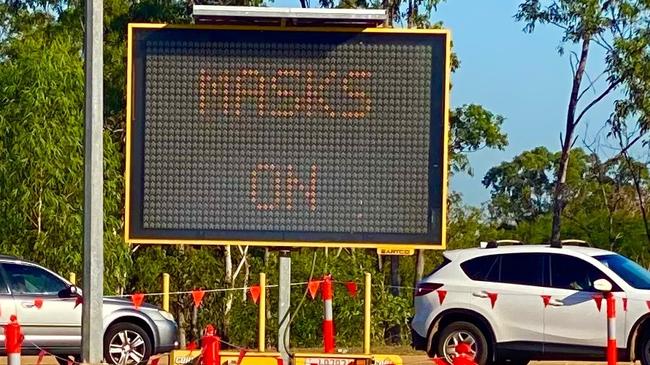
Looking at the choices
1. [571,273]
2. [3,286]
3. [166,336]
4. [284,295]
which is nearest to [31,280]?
[3,286]

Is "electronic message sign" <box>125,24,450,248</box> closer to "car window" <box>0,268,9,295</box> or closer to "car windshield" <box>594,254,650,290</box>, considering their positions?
"car windshield" <box>594,254,650,290</box>

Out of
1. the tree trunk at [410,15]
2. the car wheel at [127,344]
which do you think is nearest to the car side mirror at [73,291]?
the car wheel at [127,344]

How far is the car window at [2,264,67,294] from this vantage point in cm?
1738

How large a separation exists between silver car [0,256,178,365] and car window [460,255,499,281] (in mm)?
4185

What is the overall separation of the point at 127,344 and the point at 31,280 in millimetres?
1502

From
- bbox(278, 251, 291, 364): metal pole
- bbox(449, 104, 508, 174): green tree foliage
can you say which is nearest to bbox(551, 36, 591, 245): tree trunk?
bbox(449, 104, 508, 174): green tree foliage

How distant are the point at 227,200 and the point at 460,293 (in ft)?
18.9

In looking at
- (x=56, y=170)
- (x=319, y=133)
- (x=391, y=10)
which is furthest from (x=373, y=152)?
(x=391, y=10)

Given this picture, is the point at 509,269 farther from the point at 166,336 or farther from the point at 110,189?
the point at 110,189

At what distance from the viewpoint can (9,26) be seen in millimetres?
38688

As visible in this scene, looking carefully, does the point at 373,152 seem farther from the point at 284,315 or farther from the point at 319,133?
the point at 284,315

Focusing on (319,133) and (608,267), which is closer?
(319,133)

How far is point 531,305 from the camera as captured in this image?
1658cm

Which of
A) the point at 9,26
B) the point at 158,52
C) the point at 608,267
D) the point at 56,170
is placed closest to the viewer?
the point at 158,52
